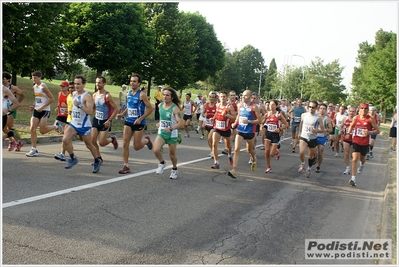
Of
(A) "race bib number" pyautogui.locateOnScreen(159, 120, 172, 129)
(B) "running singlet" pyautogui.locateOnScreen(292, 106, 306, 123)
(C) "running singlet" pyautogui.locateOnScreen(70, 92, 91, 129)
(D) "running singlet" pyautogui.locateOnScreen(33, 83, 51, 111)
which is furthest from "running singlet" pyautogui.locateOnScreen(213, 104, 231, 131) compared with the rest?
(B) "running singlet" pyautogui.locateOnScreen(292, 106, 306, 123)

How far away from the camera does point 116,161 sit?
10.3 meters

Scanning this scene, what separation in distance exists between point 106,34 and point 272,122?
26.5m

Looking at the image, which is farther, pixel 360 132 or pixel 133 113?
pixel 360 132

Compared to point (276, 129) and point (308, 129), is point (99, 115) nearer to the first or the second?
point (276, 129)

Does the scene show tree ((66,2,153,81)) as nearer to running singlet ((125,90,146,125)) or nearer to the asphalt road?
the asphalt road

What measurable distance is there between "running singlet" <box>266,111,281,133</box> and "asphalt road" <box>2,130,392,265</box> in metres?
1.28

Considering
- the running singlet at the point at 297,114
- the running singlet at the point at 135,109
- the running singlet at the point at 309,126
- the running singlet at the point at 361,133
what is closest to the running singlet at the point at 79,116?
the running singlet at the point at 135,109

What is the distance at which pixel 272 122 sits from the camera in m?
11.5

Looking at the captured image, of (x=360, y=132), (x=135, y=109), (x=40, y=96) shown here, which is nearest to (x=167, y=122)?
(x=135, y=109)

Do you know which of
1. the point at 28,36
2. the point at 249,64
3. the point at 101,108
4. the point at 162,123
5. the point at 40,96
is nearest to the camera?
the point at 162,123

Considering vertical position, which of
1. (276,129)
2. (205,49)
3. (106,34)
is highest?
(205,49)

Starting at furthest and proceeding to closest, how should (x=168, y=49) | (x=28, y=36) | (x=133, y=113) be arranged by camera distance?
(x=168, y=49), (x=28, y=36), (x=133, y=113)

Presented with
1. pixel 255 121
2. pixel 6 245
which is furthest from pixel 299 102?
pixel 6 245

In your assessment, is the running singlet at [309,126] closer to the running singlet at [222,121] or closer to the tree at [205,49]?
the running singlet at [222,121]
